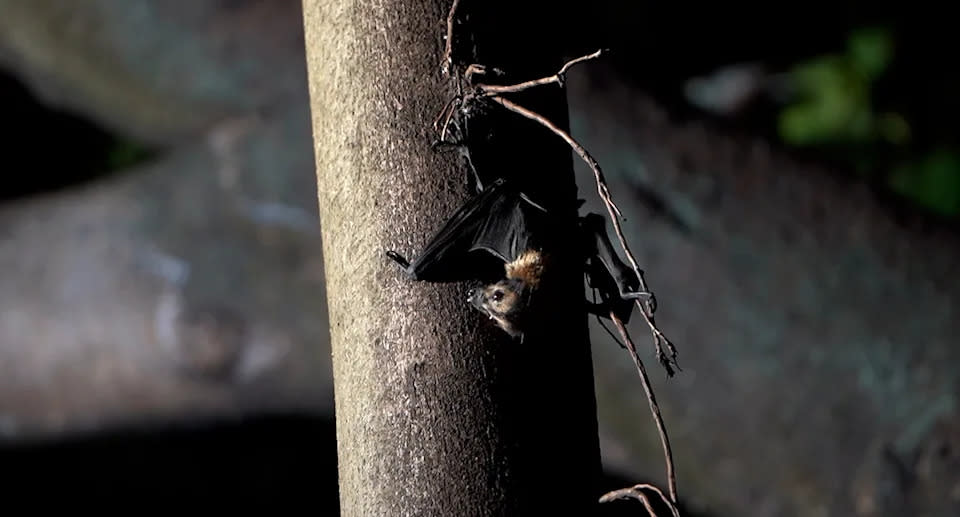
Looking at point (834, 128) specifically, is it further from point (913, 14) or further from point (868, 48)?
point (913, 14)

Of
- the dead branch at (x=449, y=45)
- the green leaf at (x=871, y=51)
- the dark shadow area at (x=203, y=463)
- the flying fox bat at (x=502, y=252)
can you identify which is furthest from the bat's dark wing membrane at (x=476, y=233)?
the green leaf at (x=871, y=51)

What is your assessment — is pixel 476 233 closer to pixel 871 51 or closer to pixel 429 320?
pixel 429 320

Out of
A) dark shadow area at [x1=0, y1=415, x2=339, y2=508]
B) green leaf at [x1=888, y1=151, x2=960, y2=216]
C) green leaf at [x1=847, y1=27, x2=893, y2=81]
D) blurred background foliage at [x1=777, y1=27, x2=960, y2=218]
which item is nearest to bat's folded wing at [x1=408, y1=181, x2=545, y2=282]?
dark shadow area at [x1=0, y1=415, x2=339, y2=508]

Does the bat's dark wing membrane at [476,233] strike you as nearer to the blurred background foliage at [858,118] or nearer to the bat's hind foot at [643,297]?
the bat's hind foot at [643,297]

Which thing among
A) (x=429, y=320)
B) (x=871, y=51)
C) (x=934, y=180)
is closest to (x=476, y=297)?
(x=429, y=320)

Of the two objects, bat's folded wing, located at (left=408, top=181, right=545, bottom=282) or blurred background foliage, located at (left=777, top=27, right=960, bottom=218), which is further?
blurred background foliage, located at (left=777, top=27, right=960, bottom=218)

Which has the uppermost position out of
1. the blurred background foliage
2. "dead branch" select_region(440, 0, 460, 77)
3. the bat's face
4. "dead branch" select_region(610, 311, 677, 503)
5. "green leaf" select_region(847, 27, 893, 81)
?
"green leaf" select_region(847, 27, 893, 81)

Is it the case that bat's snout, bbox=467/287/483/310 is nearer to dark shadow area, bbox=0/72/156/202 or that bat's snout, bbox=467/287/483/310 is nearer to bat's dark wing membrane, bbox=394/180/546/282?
bat's dark wing membrane, bbox=394/180/546/282

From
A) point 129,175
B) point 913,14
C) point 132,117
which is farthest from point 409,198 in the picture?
point 913,14
